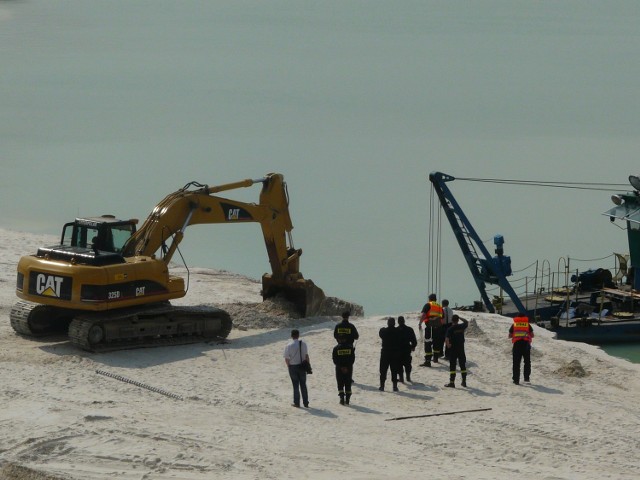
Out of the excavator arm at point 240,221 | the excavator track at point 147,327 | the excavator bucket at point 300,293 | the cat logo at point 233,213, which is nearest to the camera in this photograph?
the excavator track at point 147,327

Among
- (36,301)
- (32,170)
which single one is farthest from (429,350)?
(32,170)

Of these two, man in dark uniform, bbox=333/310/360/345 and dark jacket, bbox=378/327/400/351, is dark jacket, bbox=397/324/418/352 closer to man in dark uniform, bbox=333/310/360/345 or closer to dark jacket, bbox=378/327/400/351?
dark jacket, bbox=378/327/400/351

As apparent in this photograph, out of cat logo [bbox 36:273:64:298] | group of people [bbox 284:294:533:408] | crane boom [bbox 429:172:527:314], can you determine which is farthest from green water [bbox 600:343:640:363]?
cat logo [bbox 36:273:64:298]

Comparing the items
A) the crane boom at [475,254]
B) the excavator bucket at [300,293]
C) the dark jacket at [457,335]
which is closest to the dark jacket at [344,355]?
the dark jacket at [457,335]

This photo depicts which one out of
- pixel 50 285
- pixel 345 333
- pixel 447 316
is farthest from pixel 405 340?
pixel 50 285

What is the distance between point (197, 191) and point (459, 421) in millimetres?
8280

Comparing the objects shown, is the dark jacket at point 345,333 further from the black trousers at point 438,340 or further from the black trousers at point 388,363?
the black trousers at point 438,340

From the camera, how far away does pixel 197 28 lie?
4572 inches

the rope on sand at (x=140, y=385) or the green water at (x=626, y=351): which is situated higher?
the green water at (x=626, y=351)

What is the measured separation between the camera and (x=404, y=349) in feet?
64.5

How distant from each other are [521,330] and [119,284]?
686 cm

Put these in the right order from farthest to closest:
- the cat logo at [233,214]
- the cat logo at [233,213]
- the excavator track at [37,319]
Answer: the cat logo at [233,214]
the cat logo at [233,213]
the excavator track at [37,319]

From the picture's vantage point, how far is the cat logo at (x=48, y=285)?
21344mm

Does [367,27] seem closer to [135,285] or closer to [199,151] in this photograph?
[199,151]
